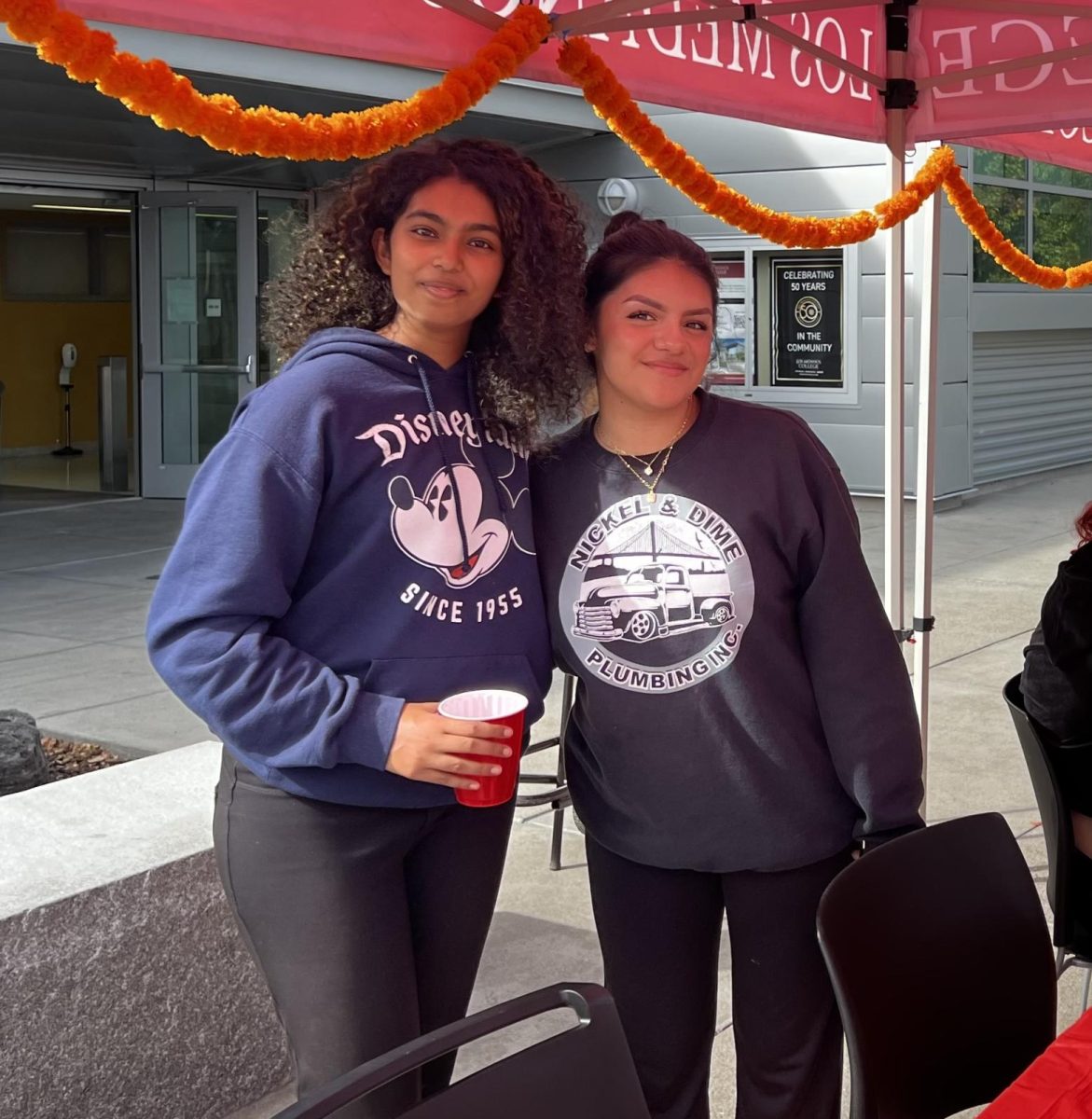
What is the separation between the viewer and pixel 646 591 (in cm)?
215

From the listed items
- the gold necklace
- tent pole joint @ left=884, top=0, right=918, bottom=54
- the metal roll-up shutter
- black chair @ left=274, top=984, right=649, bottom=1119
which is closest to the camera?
black chair @ left=274, top=984, right=649, bottom=1119

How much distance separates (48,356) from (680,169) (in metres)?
18.0

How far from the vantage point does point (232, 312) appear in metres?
13.1

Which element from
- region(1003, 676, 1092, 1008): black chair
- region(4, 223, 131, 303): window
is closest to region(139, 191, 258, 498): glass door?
region(4, 223, 131, 303): window

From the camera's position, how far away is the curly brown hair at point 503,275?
206 cm

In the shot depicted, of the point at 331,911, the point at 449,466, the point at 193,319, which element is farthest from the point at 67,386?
the point at 331,911

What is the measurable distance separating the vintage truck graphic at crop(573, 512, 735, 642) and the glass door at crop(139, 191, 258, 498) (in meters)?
11.3

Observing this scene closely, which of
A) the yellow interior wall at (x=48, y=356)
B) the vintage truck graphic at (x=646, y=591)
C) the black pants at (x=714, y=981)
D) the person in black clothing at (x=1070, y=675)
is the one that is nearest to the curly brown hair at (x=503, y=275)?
the vintage truck graphic at (x=646, y=591)

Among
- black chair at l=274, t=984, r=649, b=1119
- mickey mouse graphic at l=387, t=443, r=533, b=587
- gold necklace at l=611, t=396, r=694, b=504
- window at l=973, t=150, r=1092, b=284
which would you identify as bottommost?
black chair at l=274, t=984, r=649, b=1119

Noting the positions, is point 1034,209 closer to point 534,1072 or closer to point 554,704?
point 554,704

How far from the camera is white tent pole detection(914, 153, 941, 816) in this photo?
4.29 metres

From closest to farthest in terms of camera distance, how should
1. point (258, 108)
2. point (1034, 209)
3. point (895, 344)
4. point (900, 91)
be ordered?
point (258, 108)
point (900, 91)
point (895, 344)
point (1034, 209)

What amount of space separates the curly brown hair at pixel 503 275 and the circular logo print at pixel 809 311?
1128cm

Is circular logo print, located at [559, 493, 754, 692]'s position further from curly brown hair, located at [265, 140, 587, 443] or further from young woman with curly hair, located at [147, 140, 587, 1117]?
curly brown hair, located at [265, 140, 587, 443]
